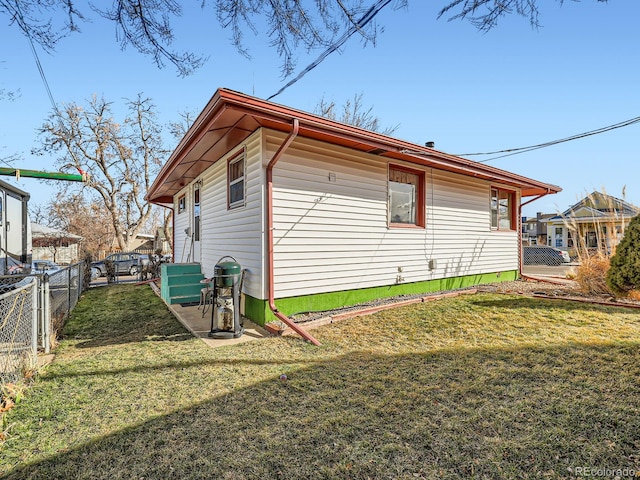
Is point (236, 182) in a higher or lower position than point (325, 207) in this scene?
higher

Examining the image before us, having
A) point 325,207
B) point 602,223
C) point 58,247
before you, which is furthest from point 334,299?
point 58,247

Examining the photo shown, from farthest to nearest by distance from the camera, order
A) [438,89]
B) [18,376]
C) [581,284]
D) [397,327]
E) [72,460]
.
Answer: [438,89]
[581,284]
[397,327]
[18,376]
[72,460]

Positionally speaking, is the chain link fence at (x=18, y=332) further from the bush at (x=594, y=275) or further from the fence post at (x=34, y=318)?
the bush at (x=594, y=275)

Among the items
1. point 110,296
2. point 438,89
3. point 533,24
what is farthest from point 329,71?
point 110,296

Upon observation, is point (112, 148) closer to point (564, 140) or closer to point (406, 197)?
point (406, 197)

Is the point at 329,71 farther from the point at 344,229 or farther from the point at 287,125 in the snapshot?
the point at 344,229

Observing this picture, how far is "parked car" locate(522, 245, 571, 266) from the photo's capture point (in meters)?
17.8

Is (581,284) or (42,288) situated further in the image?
(581,284)

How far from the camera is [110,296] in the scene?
9164mm

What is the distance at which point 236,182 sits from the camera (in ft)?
19.4

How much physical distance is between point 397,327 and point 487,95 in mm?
6230

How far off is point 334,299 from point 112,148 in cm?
2347

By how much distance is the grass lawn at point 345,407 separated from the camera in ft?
6.44

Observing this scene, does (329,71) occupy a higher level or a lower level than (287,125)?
higher
